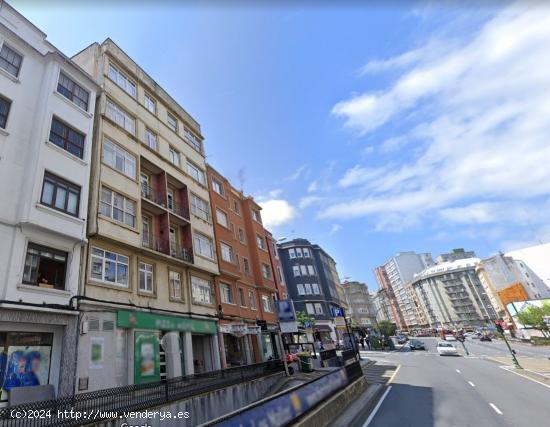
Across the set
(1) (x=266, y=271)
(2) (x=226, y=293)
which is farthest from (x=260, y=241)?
(2) (x=226, y=293)

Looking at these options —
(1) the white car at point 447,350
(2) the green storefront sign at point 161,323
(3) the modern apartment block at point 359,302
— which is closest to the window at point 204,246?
(2) the green storefront sign at point 161,323

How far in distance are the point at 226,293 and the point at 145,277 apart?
8.73m

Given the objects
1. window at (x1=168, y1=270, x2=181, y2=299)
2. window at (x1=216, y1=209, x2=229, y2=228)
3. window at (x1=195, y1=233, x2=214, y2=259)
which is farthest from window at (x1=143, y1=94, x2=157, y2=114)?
window at (x1=168, y1=270, x2=181, y2=299)

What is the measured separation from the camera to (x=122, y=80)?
2169 cm

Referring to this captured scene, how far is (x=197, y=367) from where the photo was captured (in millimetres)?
19469

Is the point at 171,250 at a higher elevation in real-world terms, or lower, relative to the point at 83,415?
higher

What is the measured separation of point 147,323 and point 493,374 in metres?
23.6

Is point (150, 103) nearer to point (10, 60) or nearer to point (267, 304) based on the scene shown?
point (10, 60)

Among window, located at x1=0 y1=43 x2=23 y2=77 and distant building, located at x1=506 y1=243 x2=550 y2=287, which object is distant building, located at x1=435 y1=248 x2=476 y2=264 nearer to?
distant building, located at x1=506 y1=243 x2=550 y2=287

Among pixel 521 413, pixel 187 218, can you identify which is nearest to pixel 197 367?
pixel 187 218

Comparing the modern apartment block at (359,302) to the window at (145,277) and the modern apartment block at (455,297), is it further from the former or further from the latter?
the window at (145,277)

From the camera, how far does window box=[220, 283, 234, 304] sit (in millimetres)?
24031

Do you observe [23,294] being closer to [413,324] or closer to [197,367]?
[197,367]

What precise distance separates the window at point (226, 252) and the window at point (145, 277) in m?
8.79
